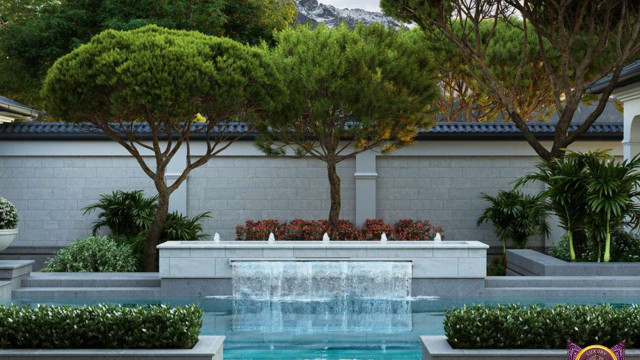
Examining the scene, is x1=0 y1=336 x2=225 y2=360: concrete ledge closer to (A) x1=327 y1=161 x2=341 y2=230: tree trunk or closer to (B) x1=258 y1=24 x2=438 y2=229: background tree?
(B) x1=258 y1=24 x2=438 y2=229: background tree

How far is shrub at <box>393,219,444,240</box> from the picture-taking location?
1850 centimetres

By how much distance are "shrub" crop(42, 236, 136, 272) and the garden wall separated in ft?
13.4

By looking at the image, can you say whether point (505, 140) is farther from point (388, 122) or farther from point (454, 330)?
point (454, 330)

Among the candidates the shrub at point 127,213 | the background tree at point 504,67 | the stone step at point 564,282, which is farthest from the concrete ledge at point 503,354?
the background tree at point 504,67

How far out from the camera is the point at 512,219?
1928 cm

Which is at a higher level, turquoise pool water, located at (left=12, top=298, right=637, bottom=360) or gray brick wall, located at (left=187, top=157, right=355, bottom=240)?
gray brick wall, located at (left=187, top=157, right=355, bottom=240)

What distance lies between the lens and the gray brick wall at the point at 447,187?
20.3 metres

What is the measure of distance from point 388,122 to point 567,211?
15.1 ft

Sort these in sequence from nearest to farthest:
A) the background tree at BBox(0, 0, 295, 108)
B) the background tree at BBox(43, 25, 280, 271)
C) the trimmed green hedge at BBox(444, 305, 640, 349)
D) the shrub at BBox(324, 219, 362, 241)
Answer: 1. the trimmed green hedge at BBox(444, 305, 640, 349)
2. the background tree at BBox(43, 25, 280, 271)
3. the shrub at BBox(324, 219, 362, 241)
4. the background tree at BBox(0, 0, 295, 108)

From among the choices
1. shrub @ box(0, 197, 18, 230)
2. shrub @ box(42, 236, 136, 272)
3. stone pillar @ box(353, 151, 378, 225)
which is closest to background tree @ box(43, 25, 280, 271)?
shrub @ box(0, 197, 18, 230)

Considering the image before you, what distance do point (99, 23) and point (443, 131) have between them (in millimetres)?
15352

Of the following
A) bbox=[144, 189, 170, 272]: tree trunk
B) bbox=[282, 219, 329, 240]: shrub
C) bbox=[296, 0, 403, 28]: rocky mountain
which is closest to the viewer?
bbox=[144, 189, 170, 272]: tree trunk

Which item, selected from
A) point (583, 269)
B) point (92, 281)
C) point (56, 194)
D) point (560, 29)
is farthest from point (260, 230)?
point (560, 29)

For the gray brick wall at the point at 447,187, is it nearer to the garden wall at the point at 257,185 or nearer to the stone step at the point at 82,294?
the garden wall at the point at 257,185
